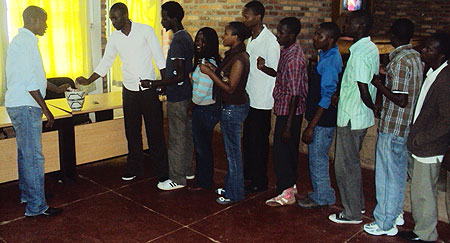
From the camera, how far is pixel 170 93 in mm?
3844

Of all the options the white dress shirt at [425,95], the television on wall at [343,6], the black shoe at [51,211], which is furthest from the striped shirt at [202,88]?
the television on wall at [343,6]

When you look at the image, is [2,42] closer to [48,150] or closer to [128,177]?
[48,150]

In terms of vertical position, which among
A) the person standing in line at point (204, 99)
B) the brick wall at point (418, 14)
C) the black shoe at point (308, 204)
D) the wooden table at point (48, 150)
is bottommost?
the black shoe at point (308, 204)

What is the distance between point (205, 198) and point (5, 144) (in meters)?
1.82

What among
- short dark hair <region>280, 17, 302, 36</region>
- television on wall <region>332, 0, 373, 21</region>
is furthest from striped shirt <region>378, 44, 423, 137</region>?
television on wall <region>332, 0, 373, 21</region>

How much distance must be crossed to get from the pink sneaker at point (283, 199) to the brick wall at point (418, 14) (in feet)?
24.4

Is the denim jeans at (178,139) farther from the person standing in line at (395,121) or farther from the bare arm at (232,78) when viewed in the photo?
the person standing in line at (395,121)

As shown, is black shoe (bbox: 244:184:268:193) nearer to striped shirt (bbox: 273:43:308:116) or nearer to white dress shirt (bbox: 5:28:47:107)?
striped shirt (bbox: 273:43:308:116)

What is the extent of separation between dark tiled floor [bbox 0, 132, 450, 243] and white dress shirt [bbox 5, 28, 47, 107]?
0.96 metres

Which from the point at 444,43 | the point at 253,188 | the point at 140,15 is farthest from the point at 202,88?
the point at 140,15

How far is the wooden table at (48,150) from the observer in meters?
3.84

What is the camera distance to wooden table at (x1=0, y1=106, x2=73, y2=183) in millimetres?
3840

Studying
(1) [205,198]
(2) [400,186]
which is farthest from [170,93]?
(2) [400,186]

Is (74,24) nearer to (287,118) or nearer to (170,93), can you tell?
(170,93)
